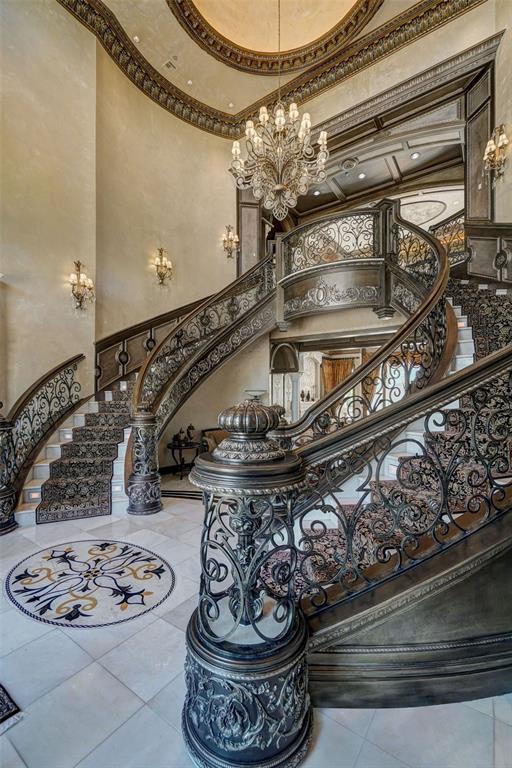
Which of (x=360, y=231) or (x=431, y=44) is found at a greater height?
(x=431, y=44)

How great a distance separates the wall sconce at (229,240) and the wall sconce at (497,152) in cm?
441

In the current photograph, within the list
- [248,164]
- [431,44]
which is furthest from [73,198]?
[431,44]

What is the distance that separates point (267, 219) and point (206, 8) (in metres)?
3.55

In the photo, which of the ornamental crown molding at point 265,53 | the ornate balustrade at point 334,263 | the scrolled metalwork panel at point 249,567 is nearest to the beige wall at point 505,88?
the ornamental crown molding at point 265,53

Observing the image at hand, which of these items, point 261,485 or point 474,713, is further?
point 474,713

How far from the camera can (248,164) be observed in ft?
14.5

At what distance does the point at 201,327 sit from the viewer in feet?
18.0

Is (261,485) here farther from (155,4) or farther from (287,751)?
(155,4)

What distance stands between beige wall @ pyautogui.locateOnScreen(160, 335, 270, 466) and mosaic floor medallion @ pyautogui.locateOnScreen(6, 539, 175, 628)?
3.97 meters

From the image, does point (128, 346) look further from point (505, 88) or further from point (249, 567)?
point (505, 88)

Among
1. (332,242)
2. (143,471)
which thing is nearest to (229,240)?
(332,242)

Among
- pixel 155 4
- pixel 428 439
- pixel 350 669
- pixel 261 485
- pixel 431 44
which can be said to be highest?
pixel 155 4

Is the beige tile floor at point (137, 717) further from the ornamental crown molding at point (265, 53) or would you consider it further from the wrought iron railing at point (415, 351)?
the ornamental crown molding at point (265, 53)

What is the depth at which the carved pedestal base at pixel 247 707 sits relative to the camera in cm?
122
